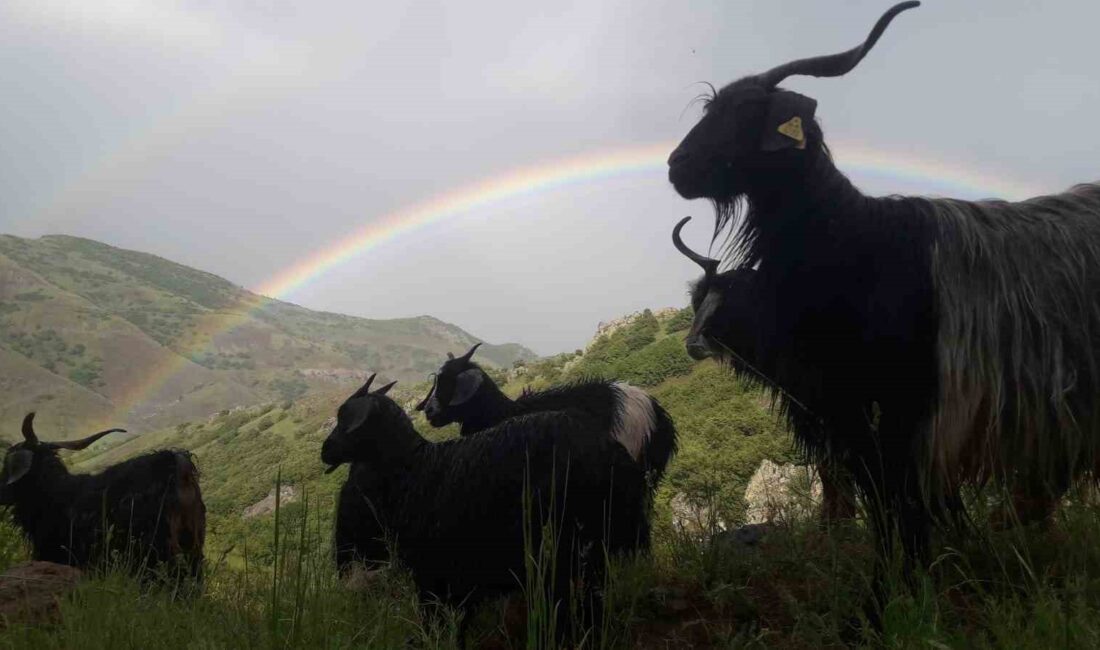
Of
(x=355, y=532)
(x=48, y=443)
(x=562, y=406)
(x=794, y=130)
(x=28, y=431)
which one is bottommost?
(x=355, y=532)

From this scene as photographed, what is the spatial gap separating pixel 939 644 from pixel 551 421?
2202 mm

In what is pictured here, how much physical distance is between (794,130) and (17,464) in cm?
796

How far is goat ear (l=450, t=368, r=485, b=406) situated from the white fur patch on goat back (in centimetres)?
147

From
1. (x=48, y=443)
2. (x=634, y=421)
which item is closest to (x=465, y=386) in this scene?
(x=634, y=421)

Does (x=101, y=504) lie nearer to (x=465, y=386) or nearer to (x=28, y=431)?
(x=28, y=431)

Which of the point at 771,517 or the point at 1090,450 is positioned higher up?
the point at 1090,450

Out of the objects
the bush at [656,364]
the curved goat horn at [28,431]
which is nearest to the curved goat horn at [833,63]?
the curved goat horn at [28,431]

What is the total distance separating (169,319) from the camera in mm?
179000

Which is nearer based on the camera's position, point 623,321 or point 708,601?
point 708,601

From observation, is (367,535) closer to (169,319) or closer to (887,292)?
(887,292)

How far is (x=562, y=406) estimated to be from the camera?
7309 mm

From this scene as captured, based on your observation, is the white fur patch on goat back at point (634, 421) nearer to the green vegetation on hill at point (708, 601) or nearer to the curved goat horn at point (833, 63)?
the green vegetation on hill at point (708, 601)

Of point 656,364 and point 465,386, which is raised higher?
point 465,386

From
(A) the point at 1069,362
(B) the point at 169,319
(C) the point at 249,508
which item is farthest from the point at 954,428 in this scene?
(B) the point at 169,319
